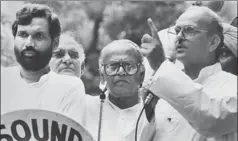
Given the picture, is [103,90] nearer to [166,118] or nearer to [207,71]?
[166,118]

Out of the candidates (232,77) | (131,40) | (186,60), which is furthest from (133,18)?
(232,77)

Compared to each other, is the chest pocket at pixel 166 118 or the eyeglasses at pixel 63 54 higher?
the eyeglasses at pixel 63 54

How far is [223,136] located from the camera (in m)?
3.57

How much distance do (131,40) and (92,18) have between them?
330 millimetres

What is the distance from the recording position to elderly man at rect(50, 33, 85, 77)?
3945mm

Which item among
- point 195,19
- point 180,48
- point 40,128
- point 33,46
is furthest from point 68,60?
point 195,19

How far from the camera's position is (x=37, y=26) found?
12.9 feet

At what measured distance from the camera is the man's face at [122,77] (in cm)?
379

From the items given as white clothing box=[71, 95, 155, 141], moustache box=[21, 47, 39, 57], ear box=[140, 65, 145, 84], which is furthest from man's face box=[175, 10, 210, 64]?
moustache box=[21, 47, 39, 57]

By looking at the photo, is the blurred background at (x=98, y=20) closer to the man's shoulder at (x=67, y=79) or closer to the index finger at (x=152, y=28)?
the man's shoulder at (x=67, y=79)

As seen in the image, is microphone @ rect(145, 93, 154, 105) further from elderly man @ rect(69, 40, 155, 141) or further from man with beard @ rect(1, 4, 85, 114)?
man with beard @ rect(1, 4, 85, 114)

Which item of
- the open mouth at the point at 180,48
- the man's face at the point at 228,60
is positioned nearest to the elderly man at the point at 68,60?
the open mouth at the point at 180,48

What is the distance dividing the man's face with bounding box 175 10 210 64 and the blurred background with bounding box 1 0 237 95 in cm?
29

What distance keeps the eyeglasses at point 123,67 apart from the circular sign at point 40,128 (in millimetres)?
380
